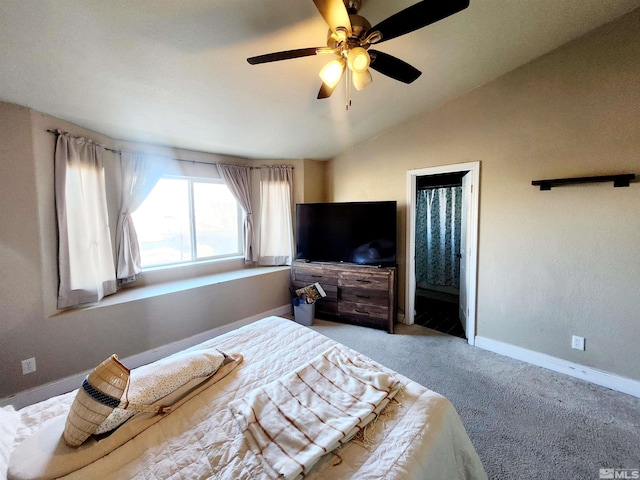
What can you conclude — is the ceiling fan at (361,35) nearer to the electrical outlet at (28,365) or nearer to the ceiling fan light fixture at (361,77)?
the ceiling fan light fixture at (361,77)

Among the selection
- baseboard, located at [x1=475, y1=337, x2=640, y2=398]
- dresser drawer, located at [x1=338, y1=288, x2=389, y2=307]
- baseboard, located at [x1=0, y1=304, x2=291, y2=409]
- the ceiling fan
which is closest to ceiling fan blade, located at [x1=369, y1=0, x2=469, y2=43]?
the ceiling fan

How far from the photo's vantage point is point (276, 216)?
3.94 metres

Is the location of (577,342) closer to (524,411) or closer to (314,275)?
(524,411)

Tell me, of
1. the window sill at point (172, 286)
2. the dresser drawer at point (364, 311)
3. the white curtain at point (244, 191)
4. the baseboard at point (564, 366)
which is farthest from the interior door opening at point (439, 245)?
the white curtain at point (244, 191)

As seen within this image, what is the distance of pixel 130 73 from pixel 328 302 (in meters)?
3.00

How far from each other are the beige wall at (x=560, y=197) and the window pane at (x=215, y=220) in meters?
2.84

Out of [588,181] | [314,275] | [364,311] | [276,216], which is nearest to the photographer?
[588,181]

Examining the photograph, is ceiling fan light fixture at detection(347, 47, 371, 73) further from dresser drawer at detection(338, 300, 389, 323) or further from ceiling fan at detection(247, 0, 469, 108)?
dresser drawer at detection(338, 300, 389, 323)

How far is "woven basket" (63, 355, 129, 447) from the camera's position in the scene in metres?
0.96

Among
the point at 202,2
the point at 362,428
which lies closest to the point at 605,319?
the point at 362,428

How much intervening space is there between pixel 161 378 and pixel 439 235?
4220 millimetres

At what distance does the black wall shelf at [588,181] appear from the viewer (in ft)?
6.66

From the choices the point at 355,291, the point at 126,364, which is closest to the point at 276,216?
the point at 355,291

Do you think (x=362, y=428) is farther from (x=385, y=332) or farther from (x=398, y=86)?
(x=398, y=86)
